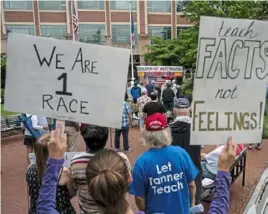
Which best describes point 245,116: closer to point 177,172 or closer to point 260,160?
point 177,172

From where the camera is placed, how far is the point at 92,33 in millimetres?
39156

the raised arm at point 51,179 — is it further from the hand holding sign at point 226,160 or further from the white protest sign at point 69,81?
the hand holding sign at point 226,160

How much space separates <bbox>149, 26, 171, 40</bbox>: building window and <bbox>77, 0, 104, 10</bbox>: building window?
6.01 m

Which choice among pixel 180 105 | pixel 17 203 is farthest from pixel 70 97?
pixel 17 203

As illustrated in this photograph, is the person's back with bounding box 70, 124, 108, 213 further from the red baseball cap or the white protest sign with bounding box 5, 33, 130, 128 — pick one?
the white protest sign with bounding box 5, 33, 130, 128

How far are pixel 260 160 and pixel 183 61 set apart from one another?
24410mm

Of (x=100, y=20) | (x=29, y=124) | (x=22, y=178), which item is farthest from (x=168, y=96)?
(x=100, y=20)

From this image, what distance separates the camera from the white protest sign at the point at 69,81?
2207mm

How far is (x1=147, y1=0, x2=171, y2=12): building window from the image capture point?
40375mm

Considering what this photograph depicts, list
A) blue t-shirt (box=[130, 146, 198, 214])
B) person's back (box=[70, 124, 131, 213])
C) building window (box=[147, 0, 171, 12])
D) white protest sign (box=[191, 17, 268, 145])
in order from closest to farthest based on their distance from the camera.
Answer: white protest sign (box=[191, 17, 268, 145])
person's back (box=[70, 124, 131, 213])
blue t-shirt (box=[130, 146, 198, 214])
building window (box=[147, 0, 171, 12])

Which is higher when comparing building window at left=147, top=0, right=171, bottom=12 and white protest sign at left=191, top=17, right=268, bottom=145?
building window at left=147, top=0, right=171, bottom=12

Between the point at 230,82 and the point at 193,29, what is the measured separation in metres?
29.6

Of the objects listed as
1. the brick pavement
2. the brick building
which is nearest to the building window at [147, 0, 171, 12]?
the brick building

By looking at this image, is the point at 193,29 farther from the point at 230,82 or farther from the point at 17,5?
the point at 230,82
